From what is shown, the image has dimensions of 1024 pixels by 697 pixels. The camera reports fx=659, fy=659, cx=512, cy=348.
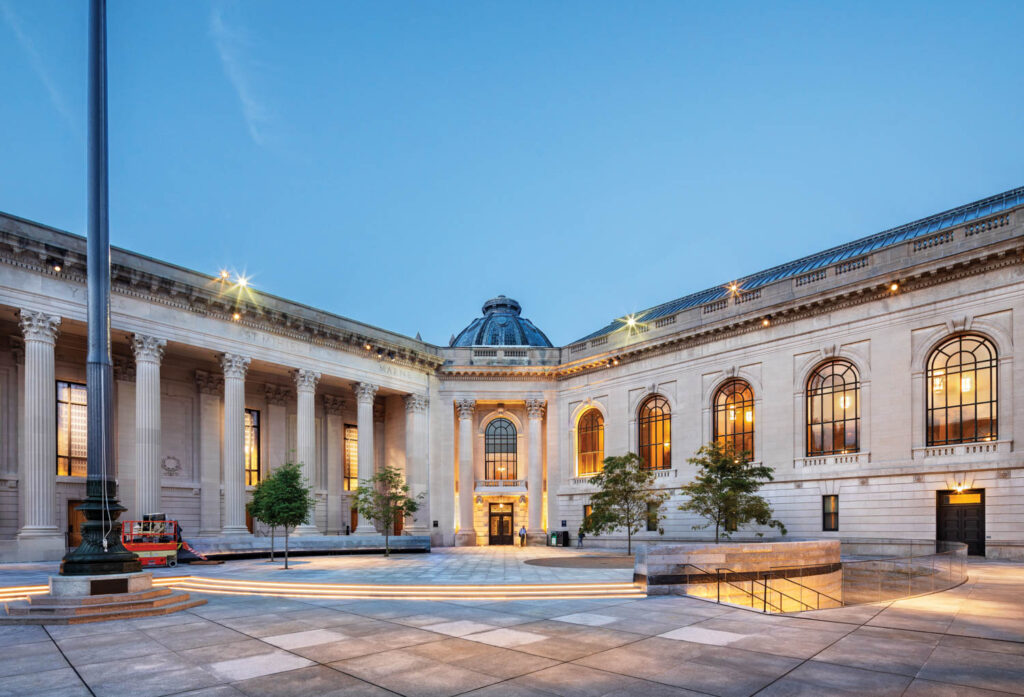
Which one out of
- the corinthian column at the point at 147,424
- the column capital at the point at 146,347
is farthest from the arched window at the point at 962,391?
the column capital at the point at 146,347

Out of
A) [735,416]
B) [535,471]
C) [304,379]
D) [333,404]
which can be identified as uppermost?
[304,379]

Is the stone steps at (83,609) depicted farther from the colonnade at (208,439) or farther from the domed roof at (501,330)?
the domed roof at (501,330)

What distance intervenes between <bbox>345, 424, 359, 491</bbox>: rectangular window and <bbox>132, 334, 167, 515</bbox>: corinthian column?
18115mm

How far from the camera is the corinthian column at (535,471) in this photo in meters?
49.5

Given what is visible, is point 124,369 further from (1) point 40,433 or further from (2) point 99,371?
(2) point 99,371

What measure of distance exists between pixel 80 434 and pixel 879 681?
3820 centimetres

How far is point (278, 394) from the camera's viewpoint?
148ft

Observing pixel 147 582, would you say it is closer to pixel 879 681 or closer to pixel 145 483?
pixel 879 681

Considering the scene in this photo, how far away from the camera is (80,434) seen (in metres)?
34.9

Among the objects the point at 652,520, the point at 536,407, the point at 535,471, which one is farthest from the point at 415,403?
the point at 652,520

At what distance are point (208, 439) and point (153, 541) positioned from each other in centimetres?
1334

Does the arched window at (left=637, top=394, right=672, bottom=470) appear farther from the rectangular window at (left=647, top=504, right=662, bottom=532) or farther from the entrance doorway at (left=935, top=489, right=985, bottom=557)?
the entrance doorway at (left=935, top=489, right=985, bottom=557)

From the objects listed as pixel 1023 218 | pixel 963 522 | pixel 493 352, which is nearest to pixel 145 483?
pixel 493 352

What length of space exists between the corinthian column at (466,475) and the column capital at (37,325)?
1078 inches
